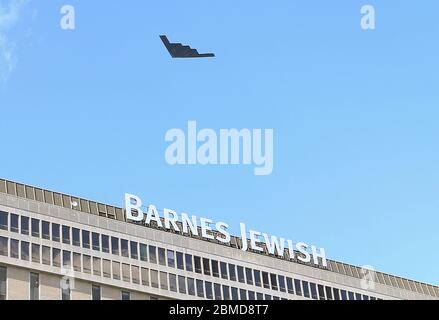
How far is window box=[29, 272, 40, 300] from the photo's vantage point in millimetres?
109500

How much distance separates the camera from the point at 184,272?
123312 mm

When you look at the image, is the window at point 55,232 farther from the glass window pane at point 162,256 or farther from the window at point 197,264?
the window at point 197,264

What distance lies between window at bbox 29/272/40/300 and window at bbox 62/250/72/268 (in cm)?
355

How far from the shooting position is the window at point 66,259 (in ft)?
372

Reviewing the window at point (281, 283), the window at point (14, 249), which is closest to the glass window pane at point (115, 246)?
the window at point (14, 249)

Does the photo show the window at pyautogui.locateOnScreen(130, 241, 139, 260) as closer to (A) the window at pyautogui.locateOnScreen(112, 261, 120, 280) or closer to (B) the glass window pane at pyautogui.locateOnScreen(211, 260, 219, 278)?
(A) the window at pyautogui.locateOnScreen(112, 261, 120, 280)

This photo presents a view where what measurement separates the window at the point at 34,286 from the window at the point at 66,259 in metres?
3.55

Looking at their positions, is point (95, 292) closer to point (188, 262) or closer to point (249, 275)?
point (188, 262)

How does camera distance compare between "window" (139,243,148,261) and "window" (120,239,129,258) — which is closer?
"window" (120,239,129,258)

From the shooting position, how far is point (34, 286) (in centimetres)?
11031

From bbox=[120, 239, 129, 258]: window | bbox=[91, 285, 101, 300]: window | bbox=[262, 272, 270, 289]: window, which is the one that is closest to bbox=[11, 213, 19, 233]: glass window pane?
bbox=[91, 285, 101, 300]: window
